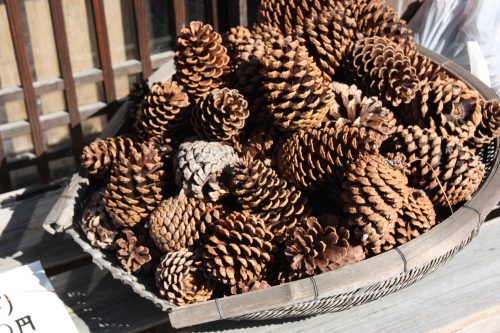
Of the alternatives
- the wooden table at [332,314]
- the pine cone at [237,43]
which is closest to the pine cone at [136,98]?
the pine cone at [237,43]

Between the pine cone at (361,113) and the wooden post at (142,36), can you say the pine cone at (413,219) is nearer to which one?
the pine cone at (361,113)

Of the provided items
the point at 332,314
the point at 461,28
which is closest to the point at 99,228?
the point at 332,314

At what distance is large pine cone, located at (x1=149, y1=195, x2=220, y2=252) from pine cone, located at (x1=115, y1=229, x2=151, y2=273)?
0.03 m

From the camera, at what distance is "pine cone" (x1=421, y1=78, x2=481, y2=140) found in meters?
0.94

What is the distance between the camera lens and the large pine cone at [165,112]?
3.07ft

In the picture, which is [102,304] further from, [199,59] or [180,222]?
[199,59]

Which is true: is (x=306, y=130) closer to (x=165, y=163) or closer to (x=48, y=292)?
(x=165, y=163)

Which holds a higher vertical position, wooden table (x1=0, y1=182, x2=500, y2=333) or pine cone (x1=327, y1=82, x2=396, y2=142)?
pine cone (x1=327, y1=82, x2=396, y2=142)

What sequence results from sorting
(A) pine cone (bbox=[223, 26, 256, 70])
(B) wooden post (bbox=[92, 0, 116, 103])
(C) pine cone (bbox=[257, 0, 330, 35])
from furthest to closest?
(B) wooden post (bbox=[92, 0, 116, 103])
(C) pine cone (bbox=[257, 0, 330, 35])
(A) pine cone (bbox=[223, 26, 256, 70])

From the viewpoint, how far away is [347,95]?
0.95 meters

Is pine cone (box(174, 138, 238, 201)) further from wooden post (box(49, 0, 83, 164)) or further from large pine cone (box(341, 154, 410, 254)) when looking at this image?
wooden post (box(49, 0, 83, 164))

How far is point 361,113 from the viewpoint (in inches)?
36.6

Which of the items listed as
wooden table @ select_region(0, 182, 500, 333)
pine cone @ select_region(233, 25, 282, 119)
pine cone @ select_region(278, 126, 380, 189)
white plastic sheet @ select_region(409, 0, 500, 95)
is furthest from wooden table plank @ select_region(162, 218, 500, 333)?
white plastic sheet @ select_region(409, 0, 500, 95)

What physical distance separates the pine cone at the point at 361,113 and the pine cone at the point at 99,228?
38 centimetres
